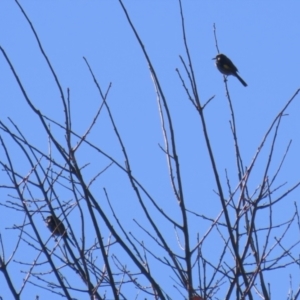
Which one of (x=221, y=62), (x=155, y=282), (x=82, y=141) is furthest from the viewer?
(x=221, y=62)

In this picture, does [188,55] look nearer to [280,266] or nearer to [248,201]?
[248,201]

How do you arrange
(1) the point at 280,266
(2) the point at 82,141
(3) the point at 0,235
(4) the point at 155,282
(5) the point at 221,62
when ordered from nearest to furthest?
(4) the point at 155,282 < (2) the point at 82,141 < (3) the point at 0,235 < (1) the point at 280,266 < (5) the point at 221,62

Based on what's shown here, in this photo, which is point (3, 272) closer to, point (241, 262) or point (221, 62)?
point (241, 262)

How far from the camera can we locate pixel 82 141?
3.39 m

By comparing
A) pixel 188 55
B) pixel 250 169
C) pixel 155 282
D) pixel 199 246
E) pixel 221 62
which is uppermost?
pixel 221 62

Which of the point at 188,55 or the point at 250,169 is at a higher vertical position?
the point at 188,55

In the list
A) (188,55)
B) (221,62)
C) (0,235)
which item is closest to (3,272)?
(0,235)

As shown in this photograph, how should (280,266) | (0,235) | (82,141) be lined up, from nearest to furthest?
(82,141)
(0,235)
(280,266)

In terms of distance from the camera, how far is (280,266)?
3.92 meters

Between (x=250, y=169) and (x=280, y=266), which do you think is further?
(x=280, y=266)

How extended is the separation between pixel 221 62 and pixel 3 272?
32.5 feet

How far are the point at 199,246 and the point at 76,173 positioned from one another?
699 millimetres

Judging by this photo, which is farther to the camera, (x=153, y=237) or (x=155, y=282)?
(x=153, y=237)

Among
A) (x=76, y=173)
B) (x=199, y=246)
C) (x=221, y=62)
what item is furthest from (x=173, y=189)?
(x=221, y=62)
